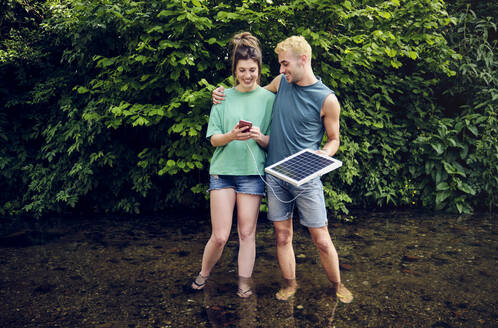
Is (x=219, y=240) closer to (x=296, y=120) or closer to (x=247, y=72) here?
(x=296, y=120)

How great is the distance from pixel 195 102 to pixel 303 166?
2.27 m

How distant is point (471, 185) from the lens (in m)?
6.05

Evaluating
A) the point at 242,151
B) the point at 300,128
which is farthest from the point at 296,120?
the point at 242,151

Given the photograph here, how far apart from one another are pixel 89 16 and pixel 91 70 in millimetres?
1219

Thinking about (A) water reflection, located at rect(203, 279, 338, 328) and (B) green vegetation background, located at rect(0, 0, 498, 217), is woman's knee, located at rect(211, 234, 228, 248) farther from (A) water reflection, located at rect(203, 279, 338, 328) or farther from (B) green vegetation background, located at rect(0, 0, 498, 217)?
(B) green vegetation background, located at rect(0, 0, 498, 217)

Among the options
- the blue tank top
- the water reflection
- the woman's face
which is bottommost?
the water reflection

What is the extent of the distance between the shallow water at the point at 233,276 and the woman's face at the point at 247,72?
1729mm

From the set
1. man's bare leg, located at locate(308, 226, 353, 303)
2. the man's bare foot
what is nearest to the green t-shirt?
man's bare leg, located at locate(308, 226, 353, 303)

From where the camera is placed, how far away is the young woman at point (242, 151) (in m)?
3.05

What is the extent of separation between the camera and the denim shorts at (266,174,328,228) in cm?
305

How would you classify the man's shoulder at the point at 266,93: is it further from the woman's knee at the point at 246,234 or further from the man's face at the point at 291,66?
the woman's knee at the point at 246,234

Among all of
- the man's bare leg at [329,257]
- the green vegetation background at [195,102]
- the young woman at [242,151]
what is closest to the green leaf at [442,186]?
the green vegetation background at [195,102]

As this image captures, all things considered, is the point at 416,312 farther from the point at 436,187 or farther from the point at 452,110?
the point at 452,110

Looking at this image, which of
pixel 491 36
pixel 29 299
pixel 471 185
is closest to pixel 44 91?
pixel 29 299
